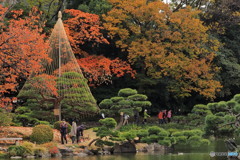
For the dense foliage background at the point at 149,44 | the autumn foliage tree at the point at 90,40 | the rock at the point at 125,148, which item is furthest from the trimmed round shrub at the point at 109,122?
the autumn foliage tree at the point at 90,40

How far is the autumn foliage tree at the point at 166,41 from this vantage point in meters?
33.0

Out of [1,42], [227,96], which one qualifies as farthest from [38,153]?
[227,96]

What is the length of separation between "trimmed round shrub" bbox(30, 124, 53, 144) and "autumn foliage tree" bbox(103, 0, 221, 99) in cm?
1227

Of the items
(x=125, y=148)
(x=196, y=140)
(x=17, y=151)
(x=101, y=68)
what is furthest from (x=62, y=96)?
(x=196, y=140)

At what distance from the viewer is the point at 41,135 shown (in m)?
22.0

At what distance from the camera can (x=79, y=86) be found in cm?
2645

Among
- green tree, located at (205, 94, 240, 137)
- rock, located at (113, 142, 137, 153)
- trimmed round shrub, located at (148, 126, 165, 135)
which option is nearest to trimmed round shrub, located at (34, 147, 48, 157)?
rock, located at (113, 142, 137, 153)

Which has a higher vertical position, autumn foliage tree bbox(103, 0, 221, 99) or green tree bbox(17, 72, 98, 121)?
autumn foliage tree bbox(103, 0, 221, 99)

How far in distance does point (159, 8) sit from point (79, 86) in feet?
33.5

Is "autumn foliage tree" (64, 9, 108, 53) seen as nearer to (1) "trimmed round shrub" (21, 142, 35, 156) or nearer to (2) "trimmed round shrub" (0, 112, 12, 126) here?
(2) "trimmed round shrub" (0, 112, 12, 126)

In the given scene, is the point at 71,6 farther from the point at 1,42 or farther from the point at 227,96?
the point at 1,42

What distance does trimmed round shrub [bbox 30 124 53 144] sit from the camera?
22.0m

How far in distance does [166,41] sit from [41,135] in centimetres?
1548

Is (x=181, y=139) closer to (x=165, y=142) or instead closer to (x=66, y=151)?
(x=165, y=142)
